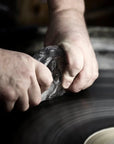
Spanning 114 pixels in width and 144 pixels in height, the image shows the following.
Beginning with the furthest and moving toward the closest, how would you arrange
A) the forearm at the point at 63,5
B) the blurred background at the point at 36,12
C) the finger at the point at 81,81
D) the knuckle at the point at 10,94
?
1. the blurred background at the point at 36,12
2. the forearm at the point at 63,5
3. the finger at the point at 81,81
4. the knuckle at the point at 10,94

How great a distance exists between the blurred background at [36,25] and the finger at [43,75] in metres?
0.19

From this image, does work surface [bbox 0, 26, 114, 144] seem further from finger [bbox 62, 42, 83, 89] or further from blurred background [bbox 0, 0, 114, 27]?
blurred background [bbox 0, 0, 114, 27]

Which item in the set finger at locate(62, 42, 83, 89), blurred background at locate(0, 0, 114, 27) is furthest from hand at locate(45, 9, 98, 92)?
blurred background at locate(0, 0, 114, 27)

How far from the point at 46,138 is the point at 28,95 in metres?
0.10

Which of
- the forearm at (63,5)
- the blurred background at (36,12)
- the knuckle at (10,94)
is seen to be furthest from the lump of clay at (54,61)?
the blurred background at (36,12)

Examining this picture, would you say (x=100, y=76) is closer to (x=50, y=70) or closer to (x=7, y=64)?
(x=50, y=70)

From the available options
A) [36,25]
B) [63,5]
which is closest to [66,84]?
[63,5]

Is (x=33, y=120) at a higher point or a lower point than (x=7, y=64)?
lower

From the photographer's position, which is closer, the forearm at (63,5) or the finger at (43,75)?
the finger at (43,75)

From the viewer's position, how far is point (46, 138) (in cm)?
79

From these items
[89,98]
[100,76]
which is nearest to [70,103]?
[89,98]

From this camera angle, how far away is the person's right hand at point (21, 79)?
0.77 metres

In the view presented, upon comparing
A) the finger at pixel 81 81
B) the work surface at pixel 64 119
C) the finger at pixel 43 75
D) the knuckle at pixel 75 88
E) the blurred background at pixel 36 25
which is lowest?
the work surface at pixel 64 119

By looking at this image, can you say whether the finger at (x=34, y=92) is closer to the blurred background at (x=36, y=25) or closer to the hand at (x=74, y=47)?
the hand at (x=74, y=47)
